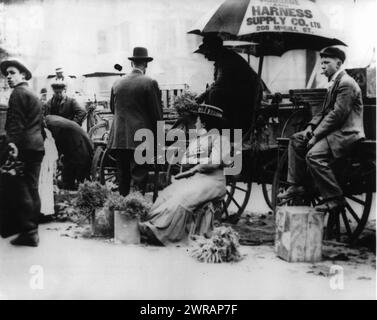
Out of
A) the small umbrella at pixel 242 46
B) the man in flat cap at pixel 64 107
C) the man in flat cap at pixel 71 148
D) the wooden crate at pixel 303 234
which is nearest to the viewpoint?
the wooden crate at pixel 303 234

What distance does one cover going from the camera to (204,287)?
18.4 ft

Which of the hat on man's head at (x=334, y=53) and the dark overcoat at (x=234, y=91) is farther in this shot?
the dark overcoat at (x=234, y=91)

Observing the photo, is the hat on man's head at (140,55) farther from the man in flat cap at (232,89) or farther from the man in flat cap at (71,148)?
the man in flat cap at (71,148)

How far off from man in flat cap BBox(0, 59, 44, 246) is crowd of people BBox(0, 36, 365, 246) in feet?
0.04

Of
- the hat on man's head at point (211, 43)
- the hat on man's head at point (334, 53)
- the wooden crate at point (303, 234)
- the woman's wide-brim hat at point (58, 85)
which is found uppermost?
the hat on man's head at point (211, 43)

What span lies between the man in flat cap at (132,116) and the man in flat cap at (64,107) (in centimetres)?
105

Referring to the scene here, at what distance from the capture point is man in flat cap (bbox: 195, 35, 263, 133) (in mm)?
7137

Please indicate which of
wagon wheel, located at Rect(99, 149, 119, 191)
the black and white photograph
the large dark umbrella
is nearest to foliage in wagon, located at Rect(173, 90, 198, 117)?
the black and white photograph

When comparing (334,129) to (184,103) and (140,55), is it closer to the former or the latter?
(184,103)

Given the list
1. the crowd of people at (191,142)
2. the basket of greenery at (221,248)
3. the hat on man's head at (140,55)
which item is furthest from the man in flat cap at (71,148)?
the basket of greenery at (221,248)

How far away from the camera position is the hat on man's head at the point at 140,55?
266 inches

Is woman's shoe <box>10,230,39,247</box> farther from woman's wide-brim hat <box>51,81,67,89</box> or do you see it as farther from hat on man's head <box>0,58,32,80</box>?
woman's wide-brim hat <box>51,81,67,89</box>

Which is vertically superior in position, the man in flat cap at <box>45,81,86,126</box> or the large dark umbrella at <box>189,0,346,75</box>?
the large dark umbrella at <box>189,0,346,75</box>

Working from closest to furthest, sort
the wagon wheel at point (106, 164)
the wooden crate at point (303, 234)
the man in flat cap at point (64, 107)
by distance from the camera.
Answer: the wooden crate at point (303, 234) → the wagon wheel at point (106, 164) → the man in flat cap at point (64, 107)
